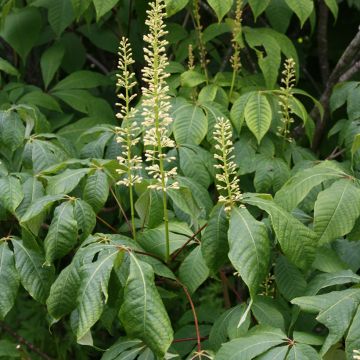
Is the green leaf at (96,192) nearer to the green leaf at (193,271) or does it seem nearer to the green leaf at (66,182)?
the green leaf at (66,182)

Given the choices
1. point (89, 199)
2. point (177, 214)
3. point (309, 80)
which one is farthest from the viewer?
point (309, 80)

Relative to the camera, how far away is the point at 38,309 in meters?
4.27

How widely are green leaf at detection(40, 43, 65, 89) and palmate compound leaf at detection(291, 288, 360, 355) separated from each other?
1992mm

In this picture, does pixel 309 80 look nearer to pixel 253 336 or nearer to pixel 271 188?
pixel 271 188

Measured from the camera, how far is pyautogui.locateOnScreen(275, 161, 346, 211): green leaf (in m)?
2.23

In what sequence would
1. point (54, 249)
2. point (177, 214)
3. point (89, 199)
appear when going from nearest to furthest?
point (54, 249)
point (89, 199)
point (177, 214)

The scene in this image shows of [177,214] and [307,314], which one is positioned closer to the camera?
[307,314]

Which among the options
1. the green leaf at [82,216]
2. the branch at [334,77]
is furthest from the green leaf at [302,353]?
the branch at [334,77]

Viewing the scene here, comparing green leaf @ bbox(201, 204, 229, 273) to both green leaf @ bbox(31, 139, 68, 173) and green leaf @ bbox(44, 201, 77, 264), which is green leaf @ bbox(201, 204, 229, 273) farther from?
green leaf @ bbox(31, 139, 68, 173)

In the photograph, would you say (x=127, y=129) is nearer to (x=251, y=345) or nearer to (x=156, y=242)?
(x=156, y=242)

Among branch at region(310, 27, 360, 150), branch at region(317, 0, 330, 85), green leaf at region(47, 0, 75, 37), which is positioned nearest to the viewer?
branch at region(310, 27, 360, 150)

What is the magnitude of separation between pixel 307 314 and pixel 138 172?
2.53 feet

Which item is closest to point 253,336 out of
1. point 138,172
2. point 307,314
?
point 307,314

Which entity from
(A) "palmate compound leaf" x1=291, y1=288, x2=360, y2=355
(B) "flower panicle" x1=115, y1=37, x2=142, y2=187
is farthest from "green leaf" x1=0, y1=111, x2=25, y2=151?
(A) "palmate compound leaf" x1=291, y1=288, x2=360, y2=355
